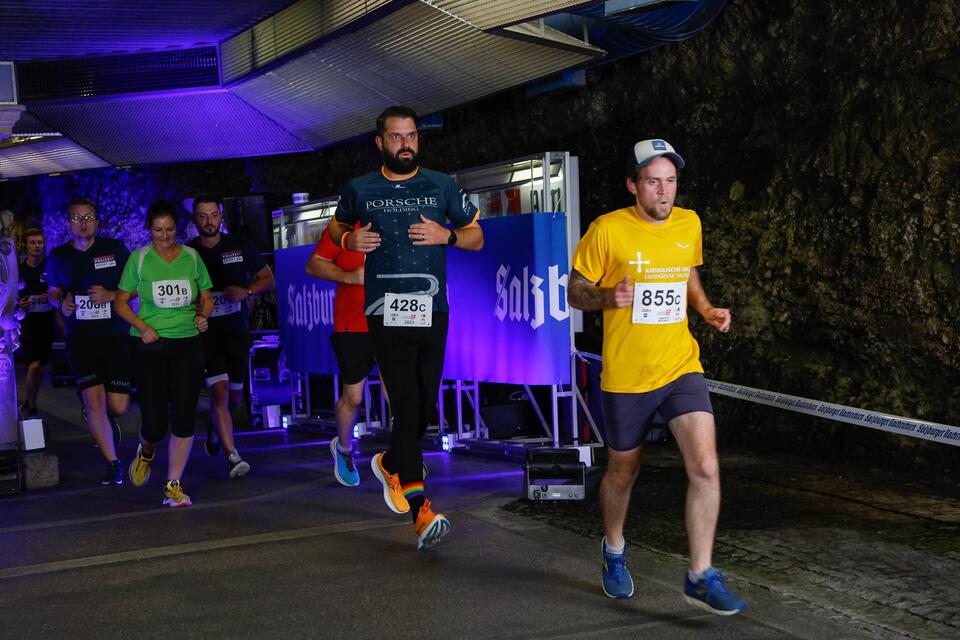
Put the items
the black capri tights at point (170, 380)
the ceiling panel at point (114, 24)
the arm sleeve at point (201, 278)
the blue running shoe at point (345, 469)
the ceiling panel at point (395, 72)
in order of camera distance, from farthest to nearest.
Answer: the ceiling panel at point (114, 24) < the ceiling panel at point (395, 72) < the blue running shoe at point (345, 469) < the arm sleeve at point (201, 278) < the black capri tights at point (170, 380)

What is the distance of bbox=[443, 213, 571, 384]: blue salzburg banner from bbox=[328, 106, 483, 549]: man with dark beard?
2.31 metres

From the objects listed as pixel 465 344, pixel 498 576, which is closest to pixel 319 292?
pixel 465 344

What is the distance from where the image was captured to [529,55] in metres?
10.1

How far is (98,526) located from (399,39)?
19.3ft

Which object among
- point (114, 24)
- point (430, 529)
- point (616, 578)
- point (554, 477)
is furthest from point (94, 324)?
point (616, 578)

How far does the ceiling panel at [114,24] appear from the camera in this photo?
472 inches

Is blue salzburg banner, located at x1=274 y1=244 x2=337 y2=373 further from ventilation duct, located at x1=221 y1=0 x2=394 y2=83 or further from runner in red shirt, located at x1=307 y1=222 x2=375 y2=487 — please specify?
runner in red shirt, located at x1=307 y1=222 x2=375 y2=487

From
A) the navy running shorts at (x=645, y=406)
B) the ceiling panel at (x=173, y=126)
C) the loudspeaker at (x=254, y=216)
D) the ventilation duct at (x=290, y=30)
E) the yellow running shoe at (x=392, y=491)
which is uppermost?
the ventilation duct at (x=290, y=30)

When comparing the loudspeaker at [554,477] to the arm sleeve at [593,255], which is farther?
the loudspeaker at [554,477]

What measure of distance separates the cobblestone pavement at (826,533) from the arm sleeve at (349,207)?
1.96 m

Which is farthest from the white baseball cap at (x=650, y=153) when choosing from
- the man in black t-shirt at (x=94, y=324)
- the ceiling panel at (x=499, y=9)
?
the man in black t-shirt at (x=94, y=324)

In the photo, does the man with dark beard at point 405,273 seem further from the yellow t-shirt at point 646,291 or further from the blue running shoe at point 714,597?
the blue running shoe at point 714,597

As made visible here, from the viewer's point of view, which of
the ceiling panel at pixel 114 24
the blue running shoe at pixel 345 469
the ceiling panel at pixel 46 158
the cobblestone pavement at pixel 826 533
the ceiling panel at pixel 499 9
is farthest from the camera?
the ceiling panel at pixel 46 158

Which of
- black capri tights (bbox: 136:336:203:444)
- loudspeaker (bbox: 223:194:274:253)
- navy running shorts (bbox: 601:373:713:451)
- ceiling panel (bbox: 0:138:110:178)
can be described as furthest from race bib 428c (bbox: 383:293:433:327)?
ceiling panel (bbox: 0:138:110:178)
